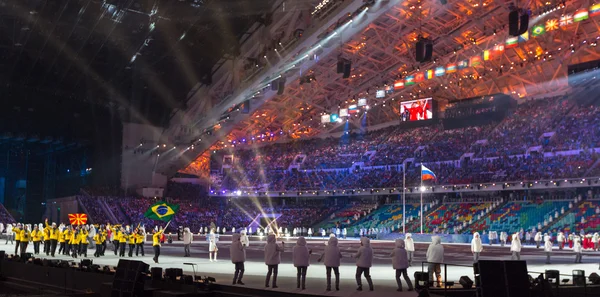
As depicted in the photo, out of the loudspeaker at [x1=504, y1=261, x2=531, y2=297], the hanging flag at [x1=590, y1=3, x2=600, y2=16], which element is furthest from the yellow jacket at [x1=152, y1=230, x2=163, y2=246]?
the hanging flag at [x1=590, y1=3, x2=600, y2=16]

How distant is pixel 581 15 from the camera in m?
38.4

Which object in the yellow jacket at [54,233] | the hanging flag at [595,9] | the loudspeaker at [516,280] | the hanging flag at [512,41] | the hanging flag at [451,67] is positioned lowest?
the loudspeaker at [516,280]

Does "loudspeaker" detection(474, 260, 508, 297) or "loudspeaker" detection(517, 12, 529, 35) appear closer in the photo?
"loudspeaker" detection(474, 260, 508, 297)

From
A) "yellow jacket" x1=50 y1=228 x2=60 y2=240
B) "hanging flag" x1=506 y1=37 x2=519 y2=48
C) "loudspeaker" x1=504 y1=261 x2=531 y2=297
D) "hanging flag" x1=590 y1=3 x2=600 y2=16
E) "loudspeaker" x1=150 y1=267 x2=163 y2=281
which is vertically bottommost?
"loudspeaker" x1=150 y1=267 x2=163 y2=281

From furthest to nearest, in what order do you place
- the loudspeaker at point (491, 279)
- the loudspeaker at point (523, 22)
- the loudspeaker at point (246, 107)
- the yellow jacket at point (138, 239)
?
the loudspeaker at point (246, 107) < the yellow jacket at point (138, 239) < the loudspeaker at point (523, 22) < the loudspeaker at point (491, 279)

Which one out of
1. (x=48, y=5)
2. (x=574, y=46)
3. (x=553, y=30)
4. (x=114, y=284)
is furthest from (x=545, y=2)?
(x=114, y=284)

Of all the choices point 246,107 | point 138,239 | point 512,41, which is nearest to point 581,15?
point 512,41

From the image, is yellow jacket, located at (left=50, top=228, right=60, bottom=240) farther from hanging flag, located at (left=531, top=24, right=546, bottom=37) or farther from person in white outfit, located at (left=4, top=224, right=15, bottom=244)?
hanging flag, located at (left=531, top=24, right=546, bottom=37)

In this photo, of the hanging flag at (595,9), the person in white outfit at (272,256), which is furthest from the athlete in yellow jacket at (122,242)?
the hanging flag at (595,9)

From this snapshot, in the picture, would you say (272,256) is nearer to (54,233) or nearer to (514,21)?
(54,233)

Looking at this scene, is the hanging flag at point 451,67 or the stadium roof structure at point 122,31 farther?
the hanging flag at point 451,67

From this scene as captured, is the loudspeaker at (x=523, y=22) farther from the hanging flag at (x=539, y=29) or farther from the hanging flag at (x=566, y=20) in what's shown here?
the hanging flag at (x=539, y=29)

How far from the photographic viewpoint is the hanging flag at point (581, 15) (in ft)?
126

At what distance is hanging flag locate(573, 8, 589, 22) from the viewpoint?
38281 mm
